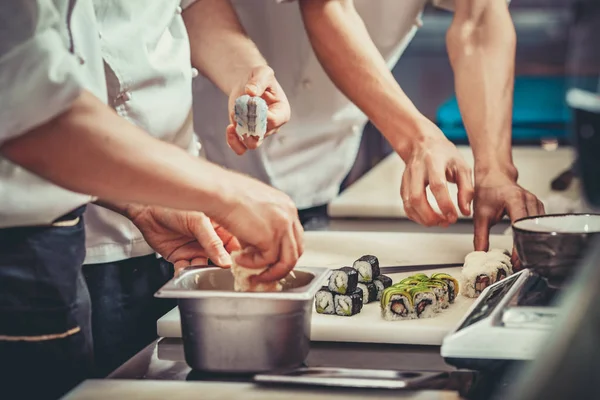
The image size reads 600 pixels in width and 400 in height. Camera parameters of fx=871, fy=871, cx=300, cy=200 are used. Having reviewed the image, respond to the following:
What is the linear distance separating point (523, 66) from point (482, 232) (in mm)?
4755

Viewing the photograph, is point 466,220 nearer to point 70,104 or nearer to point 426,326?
point 426,326

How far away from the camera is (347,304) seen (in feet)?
4.96

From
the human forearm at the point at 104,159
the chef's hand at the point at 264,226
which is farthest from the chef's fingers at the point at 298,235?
the human forearm at the point at 104,159

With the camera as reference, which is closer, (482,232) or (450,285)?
(450,285)

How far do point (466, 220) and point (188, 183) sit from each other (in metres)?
1.56

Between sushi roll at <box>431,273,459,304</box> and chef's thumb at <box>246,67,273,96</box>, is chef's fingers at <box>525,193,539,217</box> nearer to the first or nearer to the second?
sushi roll at <box>431,273,459,304</box>

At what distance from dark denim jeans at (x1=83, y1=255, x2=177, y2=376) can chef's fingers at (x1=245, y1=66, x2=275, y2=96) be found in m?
0.58

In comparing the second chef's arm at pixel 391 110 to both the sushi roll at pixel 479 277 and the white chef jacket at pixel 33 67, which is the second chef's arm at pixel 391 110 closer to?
the sushi roll at pixel 479 277

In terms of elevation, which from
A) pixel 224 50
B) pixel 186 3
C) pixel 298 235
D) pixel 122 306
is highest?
pixel 186 3

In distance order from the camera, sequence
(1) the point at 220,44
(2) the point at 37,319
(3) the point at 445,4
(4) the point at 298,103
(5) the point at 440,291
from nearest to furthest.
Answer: (2) the point at 37,319 < (5) the point at 440,291 < (1) the point at 220,44 < (3) the point at 445,4 < (4) the point at 298,103

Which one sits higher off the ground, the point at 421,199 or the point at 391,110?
the point at 391,110

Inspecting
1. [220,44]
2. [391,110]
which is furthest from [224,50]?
[391,110]

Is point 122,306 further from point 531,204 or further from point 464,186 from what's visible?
point 531,204

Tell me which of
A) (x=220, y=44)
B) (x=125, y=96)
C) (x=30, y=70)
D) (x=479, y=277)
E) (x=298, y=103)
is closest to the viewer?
(x=30, y=70)
